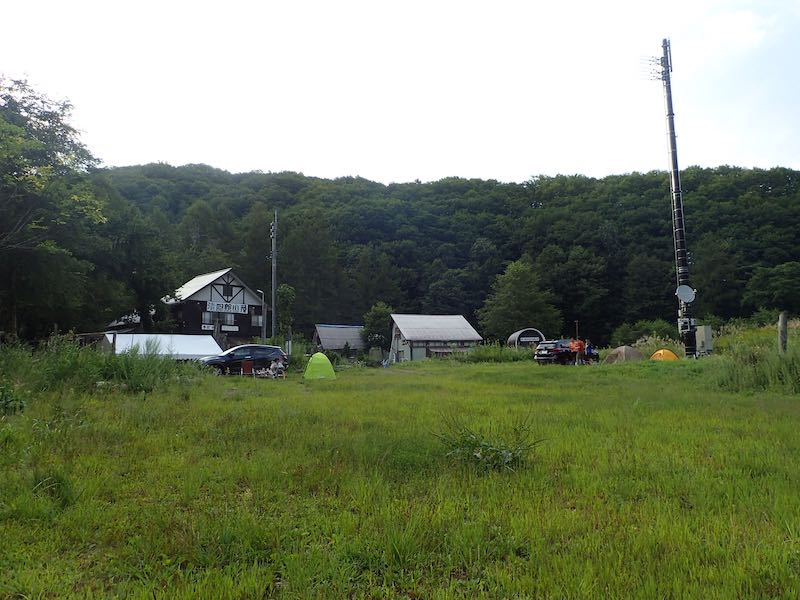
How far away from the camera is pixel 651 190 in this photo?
59.0m

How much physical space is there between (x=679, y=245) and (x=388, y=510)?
1731 cm

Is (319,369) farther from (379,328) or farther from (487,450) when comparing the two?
(379,328)

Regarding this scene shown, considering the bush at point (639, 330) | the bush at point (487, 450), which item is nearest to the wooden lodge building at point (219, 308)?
the bush at point (639, 330)

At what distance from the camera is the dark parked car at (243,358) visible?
66.3 feet

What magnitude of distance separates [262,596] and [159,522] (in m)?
1.11

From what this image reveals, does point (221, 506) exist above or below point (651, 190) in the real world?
below

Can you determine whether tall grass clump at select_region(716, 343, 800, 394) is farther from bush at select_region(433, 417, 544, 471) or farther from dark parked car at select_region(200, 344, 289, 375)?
dark parked car at select_region(200, 344, 289, 375)

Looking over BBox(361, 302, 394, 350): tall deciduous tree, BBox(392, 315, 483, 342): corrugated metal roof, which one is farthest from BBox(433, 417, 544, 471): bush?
BBox(361, 302, 394, 350): tall deciduous tree

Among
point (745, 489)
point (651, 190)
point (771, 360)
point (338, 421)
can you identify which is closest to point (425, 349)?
point (651, 190)

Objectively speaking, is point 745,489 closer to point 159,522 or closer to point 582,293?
point 159,522

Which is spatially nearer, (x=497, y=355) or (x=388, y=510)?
(x=388, y=510)

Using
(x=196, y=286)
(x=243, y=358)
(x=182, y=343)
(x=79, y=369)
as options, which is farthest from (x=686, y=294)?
(x=196, y=286)

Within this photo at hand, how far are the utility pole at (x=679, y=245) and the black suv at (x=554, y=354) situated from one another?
619 centimetres

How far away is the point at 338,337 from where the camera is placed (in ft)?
177
